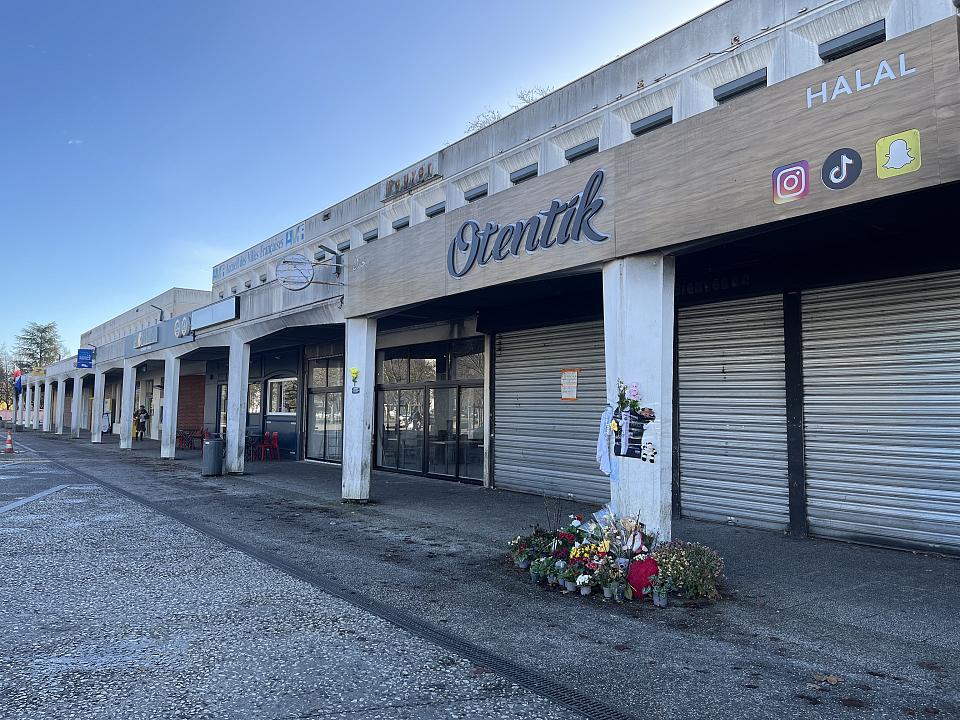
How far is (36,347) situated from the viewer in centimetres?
8312

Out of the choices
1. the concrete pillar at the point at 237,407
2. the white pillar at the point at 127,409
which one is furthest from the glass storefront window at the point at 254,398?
the concrete pillar at the point at 237,407

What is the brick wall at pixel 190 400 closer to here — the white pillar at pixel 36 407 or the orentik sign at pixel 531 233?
the orentik sign at pixel 531 233

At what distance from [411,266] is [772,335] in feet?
18.2

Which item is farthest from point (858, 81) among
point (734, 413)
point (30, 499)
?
point (30, 499)

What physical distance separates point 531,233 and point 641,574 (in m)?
4.26

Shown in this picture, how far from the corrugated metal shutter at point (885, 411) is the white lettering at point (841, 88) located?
139 inches

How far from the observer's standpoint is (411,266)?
10.9 m

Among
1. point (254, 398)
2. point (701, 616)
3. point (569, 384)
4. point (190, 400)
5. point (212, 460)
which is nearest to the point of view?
point (701, 616)

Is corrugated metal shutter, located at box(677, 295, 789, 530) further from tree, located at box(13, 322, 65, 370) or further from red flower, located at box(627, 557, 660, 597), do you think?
tree, located at box(13, 322, 65, 370)

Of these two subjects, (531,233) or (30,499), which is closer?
(531,233)

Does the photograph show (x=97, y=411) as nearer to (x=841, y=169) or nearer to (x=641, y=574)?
(x=641, y=574)

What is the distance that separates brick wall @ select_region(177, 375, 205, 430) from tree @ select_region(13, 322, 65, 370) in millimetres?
61670

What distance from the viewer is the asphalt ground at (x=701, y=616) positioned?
414 cm

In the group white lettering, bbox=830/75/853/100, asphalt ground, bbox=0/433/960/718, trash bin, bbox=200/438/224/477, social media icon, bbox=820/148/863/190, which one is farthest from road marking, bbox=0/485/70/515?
white lettering, bbox=830/75/853/100
